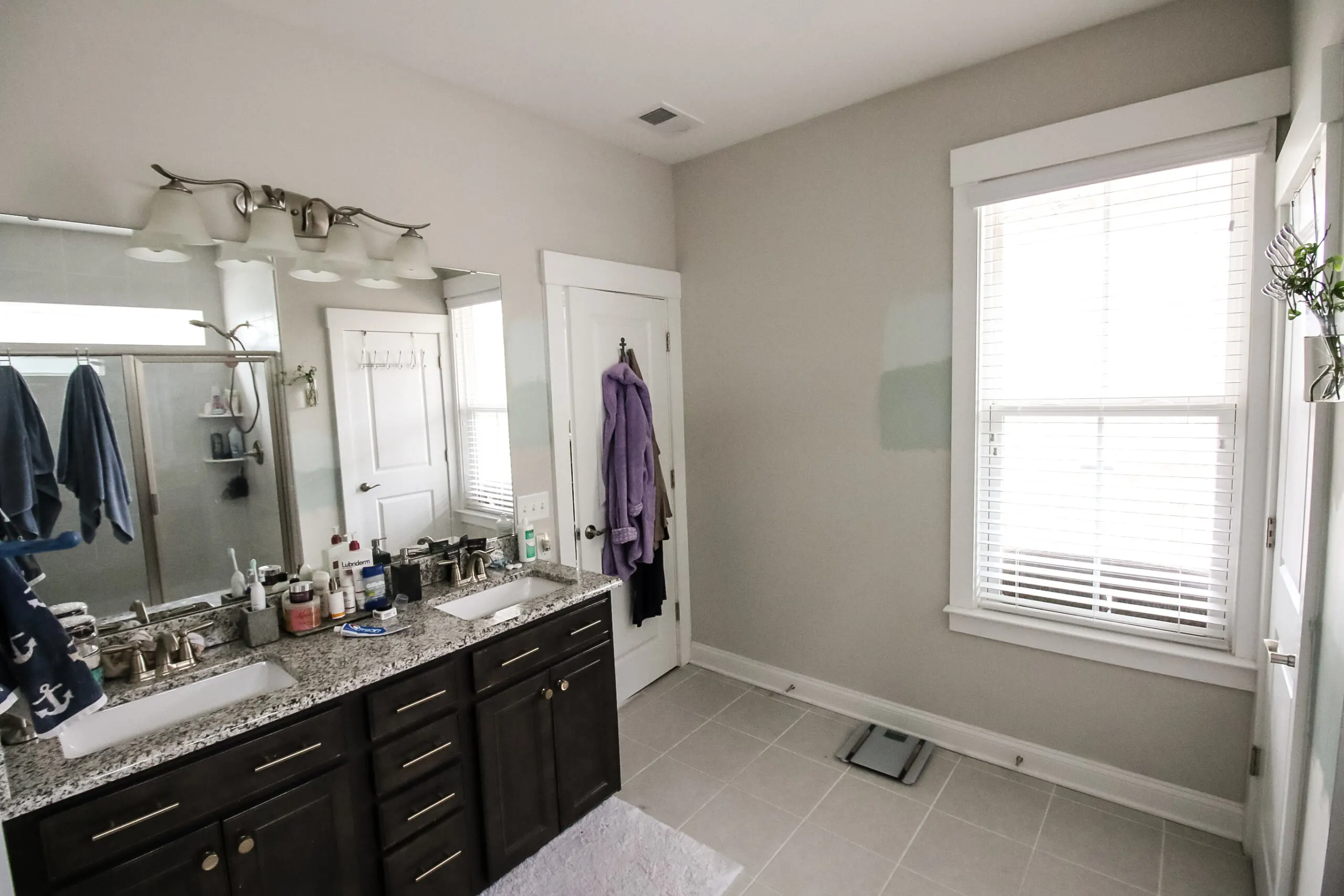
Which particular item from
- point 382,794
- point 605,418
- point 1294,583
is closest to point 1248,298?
point 1294,583

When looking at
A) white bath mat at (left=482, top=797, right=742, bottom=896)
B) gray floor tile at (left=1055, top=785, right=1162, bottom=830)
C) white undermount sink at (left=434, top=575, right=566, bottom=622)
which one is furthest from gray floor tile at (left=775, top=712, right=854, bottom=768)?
white undermount sink at (left=434, top=575, right=566, bottom=622)

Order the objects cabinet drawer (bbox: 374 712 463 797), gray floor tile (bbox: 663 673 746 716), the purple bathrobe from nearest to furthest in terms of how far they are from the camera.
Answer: cabinet drawer (bbox: 374 712 463 797) → the purple bathrobe → gray floor tile (bbox: 663 673 746 716)

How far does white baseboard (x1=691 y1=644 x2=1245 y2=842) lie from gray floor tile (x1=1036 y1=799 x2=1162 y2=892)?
0.36ft

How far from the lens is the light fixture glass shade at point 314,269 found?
6.63ft

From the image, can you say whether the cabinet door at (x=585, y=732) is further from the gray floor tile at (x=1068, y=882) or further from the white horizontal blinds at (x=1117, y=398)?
the white horizontal blinds at (x=1117, y=398)

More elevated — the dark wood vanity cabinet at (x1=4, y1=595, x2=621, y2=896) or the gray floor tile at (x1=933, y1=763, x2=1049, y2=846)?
the dark wood vanity cabinet at (x1=4, y1=595, x2=621, y2=896)

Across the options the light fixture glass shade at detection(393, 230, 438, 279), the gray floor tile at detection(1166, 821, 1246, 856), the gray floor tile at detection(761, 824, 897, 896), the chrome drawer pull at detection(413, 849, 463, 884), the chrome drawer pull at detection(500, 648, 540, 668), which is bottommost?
the gray floor tile at detection(761, 824, 897, 896)

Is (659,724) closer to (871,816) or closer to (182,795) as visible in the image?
(871,816)

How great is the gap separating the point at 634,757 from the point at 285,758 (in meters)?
1.58

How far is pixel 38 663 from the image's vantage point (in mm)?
1171

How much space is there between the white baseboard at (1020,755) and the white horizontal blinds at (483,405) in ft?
5.56

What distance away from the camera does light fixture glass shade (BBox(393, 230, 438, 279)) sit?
7.41ft

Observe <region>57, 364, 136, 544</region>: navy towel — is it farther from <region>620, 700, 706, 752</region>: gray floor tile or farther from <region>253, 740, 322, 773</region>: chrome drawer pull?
<region>620, 700, 706, 752</region>: gray floor tile

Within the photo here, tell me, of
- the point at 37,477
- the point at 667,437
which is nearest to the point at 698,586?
the point at 667,437
